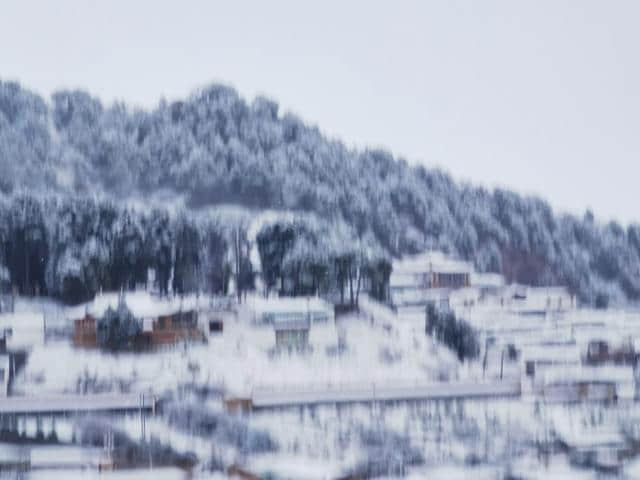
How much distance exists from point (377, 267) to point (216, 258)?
78cm

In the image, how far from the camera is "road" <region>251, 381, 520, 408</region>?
426 centimetres

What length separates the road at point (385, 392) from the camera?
4.26m

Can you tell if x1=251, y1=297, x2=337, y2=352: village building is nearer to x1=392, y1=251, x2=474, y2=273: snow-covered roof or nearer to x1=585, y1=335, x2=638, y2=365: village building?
x1=392, y1=251, x2=474, y2=273: snow-covered roof

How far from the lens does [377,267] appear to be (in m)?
4.97

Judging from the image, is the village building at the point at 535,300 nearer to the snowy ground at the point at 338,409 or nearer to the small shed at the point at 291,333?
the snowy ground at the point at 338,409

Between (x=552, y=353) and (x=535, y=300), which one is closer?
(x=552, y=353)

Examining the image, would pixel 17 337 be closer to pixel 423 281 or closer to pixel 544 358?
pixel 423 281

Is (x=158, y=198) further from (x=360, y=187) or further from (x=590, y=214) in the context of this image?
(x=590, y=214)

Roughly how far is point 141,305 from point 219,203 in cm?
118

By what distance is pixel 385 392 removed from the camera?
4.40m

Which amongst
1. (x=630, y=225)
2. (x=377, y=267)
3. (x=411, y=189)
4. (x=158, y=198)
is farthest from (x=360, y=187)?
(x=630, y=225)

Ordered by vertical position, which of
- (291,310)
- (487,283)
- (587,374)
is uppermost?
(487,283)

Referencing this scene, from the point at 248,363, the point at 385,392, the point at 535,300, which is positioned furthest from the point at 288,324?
the point at 535,300

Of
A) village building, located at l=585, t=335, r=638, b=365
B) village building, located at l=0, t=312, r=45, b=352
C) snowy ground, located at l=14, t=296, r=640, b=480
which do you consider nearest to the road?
snowy ground, located at l=14, t=296, r=640, b=480
